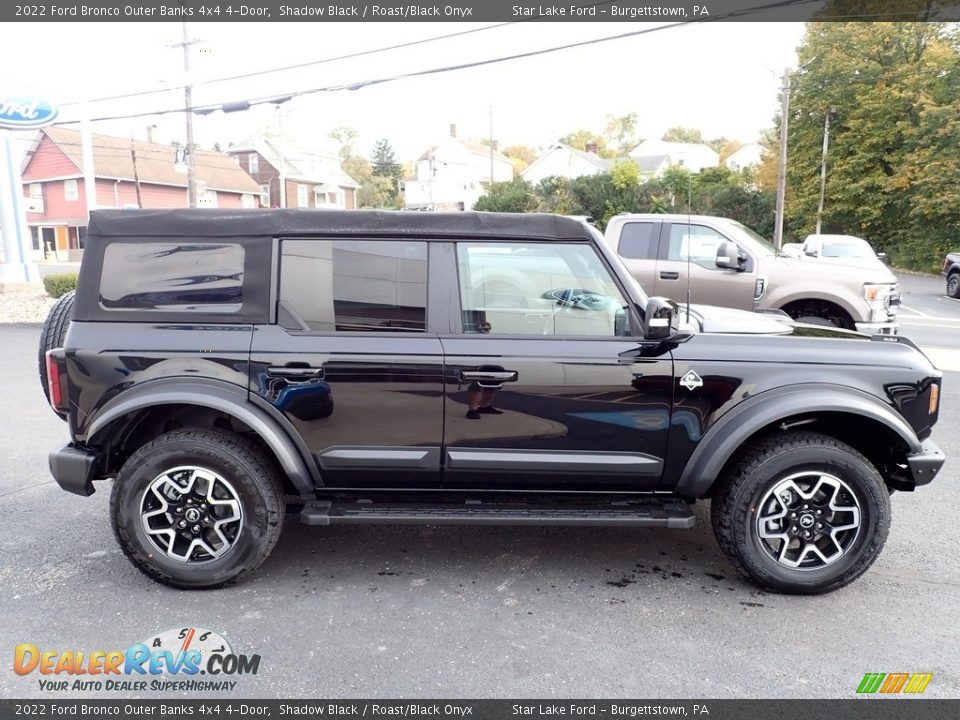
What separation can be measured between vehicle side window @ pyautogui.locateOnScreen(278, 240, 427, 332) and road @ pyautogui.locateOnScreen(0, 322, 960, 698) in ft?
4.44

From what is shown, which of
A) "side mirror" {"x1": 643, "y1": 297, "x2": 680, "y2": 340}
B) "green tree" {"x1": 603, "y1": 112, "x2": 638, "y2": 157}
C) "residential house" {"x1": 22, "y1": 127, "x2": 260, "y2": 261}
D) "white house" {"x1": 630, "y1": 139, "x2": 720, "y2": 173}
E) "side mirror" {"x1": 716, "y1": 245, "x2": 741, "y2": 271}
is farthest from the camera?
"green tree" {"x1": 603, "y1": 112, "x2": 638, "y2": 157}

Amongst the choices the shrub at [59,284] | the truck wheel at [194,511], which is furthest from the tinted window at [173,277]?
the shrub at [59,284]

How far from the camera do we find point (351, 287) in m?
3.51

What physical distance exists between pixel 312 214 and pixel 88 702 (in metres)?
2.35

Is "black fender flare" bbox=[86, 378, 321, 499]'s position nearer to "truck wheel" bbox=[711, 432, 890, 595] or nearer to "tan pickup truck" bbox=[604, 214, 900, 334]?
"truck wheel" bbox=[711, 432, 890, 595]

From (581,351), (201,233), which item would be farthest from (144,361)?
(581,351)

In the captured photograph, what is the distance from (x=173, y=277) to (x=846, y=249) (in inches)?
749

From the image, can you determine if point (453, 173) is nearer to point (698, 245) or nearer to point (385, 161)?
point (385, 161)

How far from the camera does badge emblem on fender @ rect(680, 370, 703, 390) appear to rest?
3424mm

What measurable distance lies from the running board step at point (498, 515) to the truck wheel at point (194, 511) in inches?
10.9

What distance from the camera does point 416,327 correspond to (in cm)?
350

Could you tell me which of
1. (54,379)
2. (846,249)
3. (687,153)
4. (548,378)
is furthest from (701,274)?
(687,153)

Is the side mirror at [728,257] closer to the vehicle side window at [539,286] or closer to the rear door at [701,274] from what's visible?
the rear door at [701,274]

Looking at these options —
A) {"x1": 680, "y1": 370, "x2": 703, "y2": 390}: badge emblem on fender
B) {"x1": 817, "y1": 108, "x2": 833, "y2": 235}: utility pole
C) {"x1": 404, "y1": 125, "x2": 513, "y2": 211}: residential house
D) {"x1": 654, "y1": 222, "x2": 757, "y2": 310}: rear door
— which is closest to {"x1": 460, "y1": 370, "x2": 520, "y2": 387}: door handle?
{"x1": 680, "y1": 370, "x2": 703, "y2": 390}: badge emblem on fender
